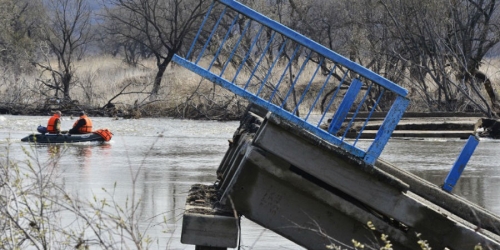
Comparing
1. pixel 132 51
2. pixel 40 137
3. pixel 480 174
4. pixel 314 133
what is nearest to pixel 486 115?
pixel 480 174

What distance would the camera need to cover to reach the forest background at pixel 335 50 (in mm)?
31000

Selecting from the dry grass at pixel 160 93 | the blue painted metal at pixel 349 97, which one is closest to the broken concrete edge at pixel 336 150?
the blue painted metal at pixel 349 97

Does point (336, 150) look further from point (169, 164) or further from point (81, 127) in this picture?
point (81, 127)

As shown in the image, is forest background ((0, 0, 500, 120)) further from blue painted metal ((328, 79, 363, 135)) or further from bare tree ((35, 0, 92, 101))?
blue painted metal ((328, 79, 363, 135))

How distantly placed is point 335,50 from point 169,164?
19.9m

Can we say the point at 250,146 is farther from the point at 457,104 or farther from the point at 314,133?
the point at 457,104

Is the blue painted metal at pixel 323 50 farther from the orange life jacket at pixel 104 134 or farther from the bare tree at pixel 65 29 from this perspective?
the bare tree at pixel 65 29

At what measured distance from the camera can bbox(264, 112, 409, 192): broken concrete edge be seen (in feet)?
23.5

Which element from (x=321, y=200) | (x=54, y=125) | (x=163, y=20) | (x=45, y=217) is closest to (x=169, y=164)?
(x=54, y=125)

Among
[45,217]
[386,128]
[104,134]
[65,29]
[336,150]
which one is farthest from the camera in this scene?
[65,29]

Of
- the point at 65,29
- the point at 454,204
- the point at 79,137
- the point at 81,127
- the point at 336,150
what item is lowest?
the point at 79,137

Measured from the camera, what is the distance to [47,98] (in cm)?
3628

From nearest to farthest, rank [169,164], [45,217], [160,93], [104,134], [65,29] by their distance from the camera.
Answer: [45,217] → [169,164] → [104,134] → [160,93] → [65,29]

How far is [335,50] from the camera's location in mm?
38219
